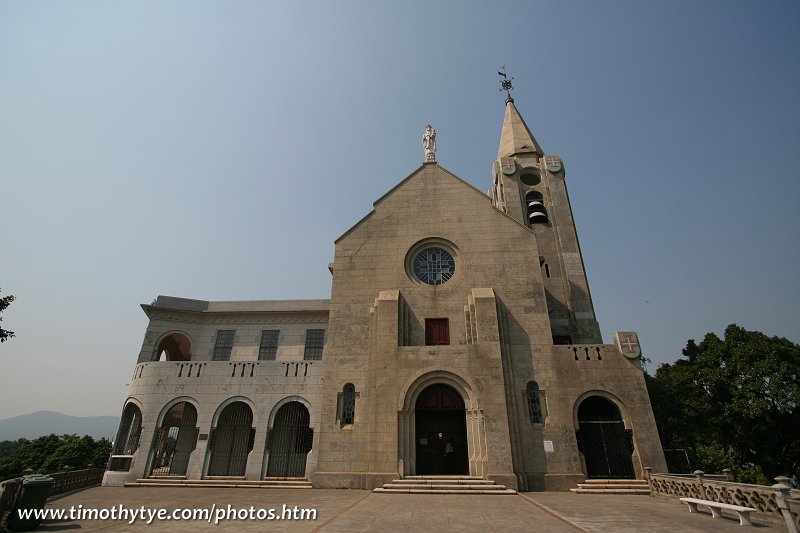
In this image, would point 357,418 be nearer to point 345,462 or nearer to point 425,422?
point 345,462

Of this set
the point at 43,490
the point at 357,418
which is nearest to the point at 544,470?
the point at 357,418

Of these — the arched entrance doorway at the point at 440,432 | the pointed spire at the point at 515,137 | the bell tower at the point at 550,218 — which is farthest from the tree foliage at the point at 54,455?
the pointed spire at the point at 515,137

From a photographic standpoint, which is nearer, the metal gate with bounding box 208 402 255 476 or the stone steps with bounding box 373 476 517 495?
the stone steps with bounding box 373 476 517 495

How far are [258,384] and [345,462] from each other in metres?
5.90

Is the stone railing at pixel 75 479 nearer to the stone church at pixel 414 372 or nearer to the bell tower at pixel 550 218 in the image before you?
the stone church at pixel 414 372

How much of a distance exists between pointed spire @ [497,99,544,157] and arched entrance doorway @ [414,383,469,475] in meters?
18.2

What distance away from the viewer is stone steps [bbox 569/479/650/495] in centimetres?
1517

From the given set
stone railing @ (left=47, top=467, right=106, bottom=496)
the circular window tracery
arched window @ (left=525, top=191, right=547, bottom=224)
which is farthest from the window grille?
stone railing @ (left=47, top=467, right=106, bottom=496)

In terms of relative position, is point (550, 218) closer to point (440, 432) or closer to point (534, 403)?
point (534, 403)

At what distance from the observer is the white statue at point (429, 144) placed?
75.9 ft

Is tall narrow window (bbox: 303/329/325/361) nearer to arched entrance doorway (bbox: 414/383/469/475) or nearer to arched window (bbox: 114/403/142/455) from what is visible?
arched entrance doorway (bbox: 414/383/469/475)

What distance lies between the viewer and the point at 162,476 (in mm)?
18141

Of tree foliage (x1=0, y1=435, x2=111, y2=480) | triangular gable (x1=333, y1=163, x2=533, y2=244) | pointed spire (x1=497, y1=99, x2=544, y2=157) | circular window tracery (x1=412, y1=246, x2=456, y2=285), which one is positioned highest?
pointed spire (x1=497, y1=99, x2=544, y2=157)

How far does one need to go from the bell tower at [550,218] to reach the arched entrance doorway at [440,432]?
7.18 metres
